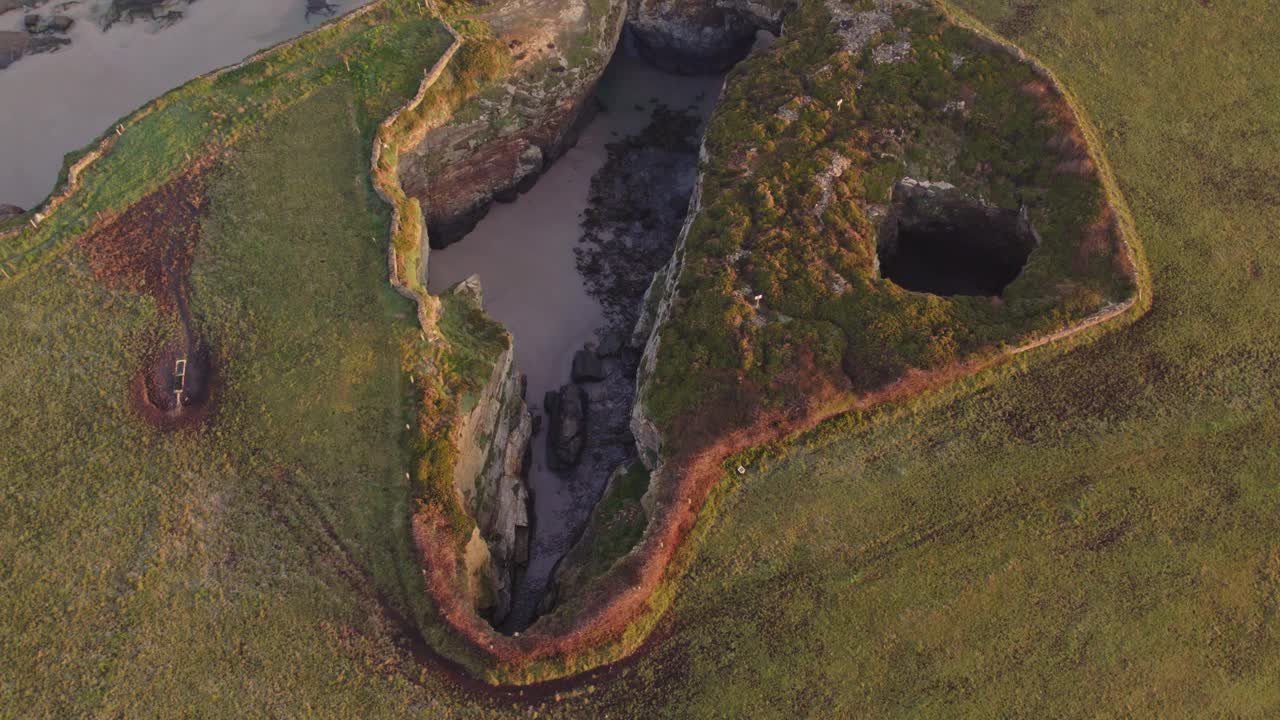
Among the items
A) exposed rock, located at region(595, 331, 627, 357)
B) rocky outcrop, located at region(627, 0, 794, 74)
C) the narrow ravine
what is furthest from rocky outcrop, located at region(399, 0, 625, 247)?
exposed rock, located at region(595, 331, 627, 357)

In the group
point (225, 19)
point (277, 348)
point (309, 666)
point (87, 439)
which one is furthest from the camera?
point (225, 19)

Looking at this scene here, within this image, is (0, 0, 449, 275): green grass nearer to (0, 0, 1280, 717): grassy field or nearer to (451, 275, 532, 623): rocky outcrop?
(0, 0, 1280, 717): grassy field

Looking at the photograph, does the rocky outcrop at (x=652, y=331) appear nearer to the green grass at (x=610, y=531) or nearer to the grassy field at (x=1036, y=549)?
the green grass at (x=610, y=531)

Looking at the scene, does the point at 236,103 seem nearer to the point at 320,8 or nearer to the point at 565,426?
the point at 320,8

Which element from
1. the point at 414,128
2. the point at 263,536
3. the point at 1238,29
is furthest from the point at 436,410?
the point at 1238,29

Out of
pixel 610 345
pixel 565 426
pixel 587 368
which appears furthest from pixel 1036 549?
pixel 587 368

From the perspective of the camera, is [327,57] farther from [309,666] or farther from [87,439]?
[309,666]

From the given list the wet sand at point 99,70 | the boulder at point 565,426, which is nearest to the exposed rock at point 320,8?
the wet sand at point 99,70

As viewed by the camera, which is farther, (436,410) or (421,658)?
(436,410)
